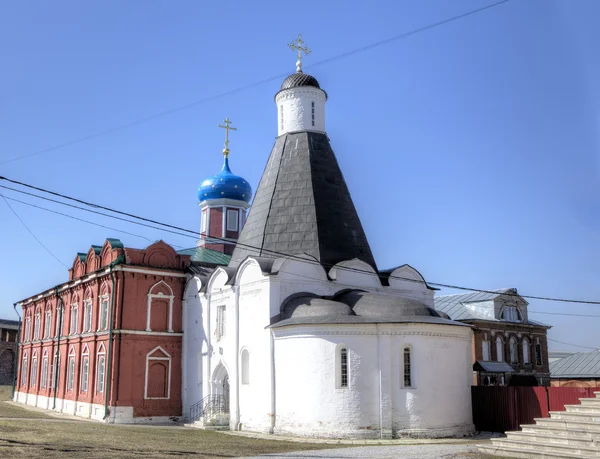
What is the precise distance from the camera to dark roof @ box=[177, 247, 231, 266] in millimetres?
28223

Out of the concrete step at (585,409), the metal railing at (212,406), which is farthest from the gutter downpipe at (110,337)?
the concrete step at (585,409)

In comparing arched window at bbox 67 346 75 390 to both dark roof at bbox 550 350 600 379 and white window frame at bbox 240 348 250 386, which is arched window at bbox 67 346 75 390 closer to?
white window frame at bbox 240 348 250 386

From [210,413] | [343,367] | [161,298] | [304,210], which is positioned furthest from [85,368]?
[343,367]

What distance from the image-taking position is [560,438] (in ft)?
43.5

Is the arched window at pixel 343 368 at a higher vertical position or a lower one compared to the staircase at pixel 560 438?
higher

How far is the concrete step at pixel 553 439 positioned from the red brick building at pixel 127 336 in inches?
522

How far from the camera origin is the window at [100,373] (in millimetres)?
23625

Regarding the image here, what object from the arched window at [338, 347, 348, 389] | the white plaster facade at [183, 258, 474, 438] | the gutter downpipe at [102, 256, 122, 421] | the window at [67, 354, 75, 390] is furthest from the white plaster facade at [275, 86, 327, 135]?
the window at [67, 354, 75, 390]

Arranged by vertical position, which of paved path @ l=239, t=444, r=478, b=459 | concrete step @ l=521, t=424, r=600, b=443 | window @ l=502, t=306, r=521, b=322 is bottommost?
paved path @ l=239, t=444, r=478, b=459

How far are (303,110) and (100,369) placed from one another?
1238cm

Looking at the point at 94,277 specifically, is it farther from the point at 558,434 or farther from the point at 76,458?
the point at 558,434

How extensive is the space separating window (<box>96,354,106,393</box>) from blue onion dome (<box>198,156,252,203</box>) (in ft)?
34.1

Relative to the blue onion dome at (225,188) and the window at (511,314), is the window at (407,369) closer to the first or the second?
the blue onion dome at (225,188)

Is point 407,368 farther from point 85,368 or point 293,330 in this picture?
point 85,368
